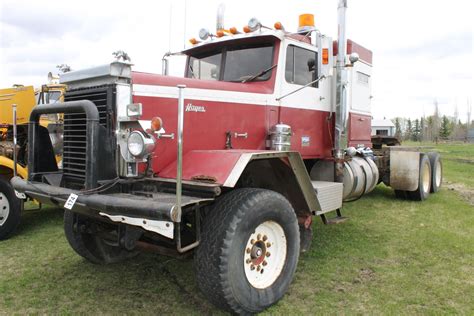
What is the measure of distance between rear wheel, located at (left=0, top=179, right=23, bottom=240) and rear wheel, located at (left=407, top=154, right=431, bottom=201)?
7.82 meters

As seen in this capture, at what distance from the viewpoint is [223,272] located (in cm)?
331

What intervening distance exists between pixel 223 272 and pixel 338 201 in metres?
2.48

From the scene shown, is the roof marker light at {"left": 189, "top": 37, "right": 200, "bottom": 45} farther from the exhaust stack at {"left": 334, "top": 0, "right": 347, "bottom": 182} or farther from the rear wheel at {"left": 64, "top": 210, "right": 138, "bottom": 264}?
the rear wheel at {"left": 64, "top": 210, "right": 138, "bottom": 264}

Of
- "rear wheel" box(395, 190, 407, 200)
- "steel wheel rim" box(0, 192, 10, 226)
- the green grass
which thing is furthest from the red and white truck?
"rear wheel" box(395, 190, 407, 200)

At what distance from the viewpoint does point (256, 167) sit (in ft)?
14.1

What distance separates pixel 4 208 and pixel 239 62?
4331mm

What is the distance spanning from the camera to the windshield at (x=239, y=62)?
5.06m

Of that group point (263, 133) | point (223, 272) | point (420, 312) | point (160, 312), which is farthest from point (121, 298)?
point (420, 312)

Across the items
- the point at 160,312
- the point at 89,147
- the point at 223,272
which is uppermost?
the point at 89,147

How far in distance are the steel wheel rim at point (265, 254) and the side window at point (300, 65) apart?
2115 mm

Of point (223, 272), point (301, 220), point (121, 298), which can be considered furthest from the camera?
point (301, 220)

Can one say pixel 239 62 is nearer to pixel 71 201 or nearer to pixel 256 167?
pixel 256 167

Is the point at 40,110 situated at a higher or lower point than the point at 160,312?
higher

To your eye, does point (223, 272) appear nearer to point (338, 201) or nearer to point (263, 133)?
point (263, 133)
